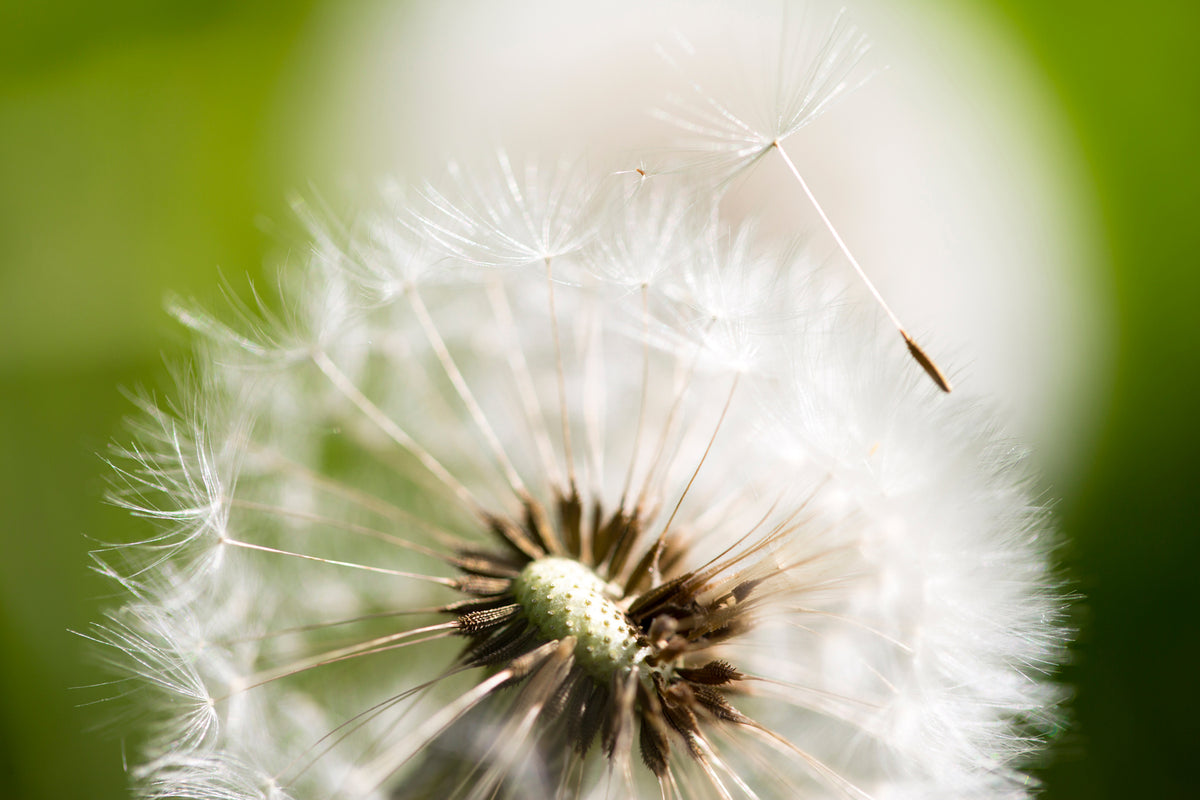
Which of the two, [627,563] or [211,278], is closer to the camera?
[627,563]

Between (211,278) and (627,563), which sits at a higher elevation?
(211,278)

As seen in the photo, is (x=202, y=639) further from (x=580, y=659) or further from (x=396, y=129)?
(x=396, y=129)

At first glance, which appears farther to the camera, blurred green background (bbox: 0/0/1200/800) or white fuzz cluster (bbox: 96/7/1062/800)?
blurred green background (bbox: 0/0/1200/800)

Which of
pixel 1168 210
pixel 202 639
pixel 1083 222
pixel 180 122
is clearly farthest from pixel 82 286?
pixel 1168 210

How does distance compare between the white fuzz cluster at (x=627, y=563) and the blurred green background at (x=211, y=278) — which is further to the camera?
the blurred green background at (x=211, y=278)
